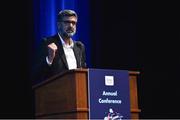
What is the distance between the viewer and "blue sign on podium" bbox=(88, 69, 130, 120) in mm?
3061

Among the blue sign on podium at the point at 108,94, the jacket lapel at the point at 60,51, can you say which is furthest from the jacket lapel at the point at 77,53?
the blue sign on podium at the point at 108,94

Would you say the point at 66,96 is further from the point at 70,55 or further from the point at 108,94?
the point at 70,55

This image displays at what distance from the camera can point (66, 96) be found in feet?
10.2

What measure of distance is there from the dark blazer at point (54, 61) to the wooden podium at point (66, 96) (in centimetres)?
14

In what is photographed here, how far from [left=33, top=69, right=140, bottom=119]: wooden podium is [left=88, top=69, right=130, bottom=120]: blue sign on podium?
0.05 metres

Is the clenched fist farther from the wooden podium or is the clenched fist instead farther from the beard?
the beard

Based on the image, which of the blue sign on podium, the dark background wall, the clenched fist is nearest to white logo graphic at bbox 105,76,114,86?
the blue sign on podium

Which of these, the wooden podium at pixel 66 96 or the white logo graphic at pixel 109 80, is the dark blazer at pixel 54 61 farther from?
the white logo graphic at pixel 109 80

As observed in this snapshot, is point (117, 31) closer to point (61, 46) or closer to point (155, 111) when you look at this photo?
point (155, 111)

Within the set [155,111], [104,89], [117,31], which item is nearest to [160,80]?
[155,111]

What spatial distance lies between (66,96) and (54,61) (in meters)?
0.50

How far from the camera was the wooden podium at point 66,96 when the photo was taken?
3.00 m

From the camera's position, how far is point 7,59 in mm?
4812

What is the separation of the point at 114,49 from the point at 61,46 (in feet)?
6.49
